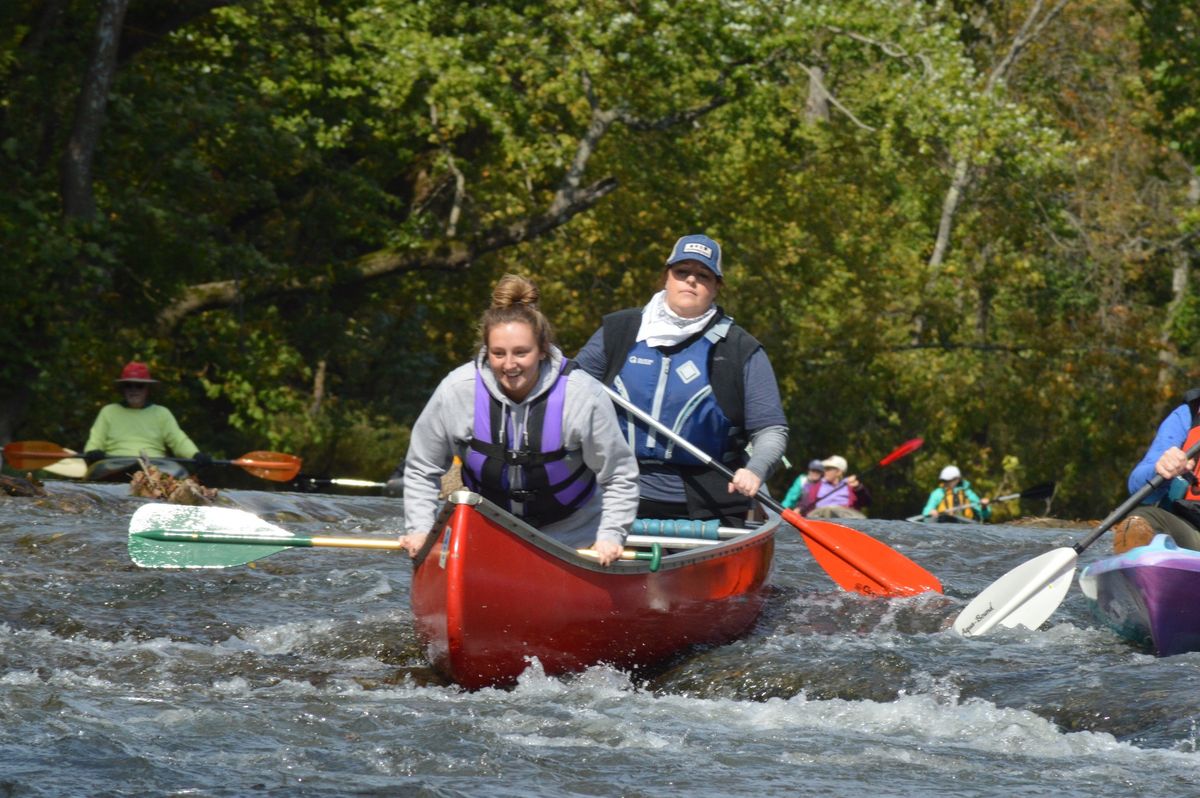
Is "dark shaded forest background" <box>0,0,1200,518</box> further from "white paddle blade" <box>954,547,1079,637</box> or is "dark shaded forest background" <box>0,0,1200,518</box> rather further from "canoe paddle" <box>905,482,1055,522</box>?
"white paddle blade" <box>954,547,1079,637</box>

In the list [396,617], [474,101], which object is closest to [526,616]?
[396,617]

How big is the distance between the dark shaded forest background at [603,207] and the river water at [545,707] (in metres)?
9.35

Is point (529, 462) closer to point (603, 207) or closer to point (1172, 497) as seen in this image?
point (1172, 497)

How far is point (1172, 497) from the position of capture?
7.88 meters

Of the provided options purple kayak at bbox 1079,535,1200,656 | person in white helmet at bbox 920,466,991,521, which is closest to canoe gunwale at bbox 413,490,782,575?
purple kayak at bbox 1079,535,1200,656

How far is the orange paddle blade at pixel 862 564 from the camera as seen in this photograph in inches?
348

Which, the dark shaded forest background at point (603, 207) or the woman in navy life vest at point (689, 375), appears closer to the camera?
the woman in navy life vest at point (689, 375)

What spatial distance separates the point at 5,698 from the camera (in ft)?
19.7

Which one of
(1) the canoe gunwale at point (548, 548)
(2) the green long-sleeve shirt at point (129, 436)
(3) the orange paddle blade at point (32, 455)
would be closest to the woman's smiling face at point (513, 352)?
(1) the canoe gunwale at point (548, 548)

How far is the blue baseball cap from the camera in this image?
723 cm

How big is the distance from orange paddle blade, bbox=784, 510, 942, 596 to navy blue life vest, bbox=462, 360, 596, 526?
248 centimetres

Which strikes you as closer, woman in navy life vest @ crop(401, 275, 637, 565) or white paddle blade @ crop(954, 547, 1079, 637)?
woman in navy life vest @ crop(401, 275, 637, 565)

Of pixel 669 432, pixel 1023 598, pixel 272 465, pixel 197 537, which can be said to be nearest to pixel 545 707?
pixel 669 432

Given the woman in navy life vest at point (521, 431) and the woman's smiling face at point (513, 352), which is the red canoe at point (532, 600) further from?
the woman's smiling face at point (513, 352)
